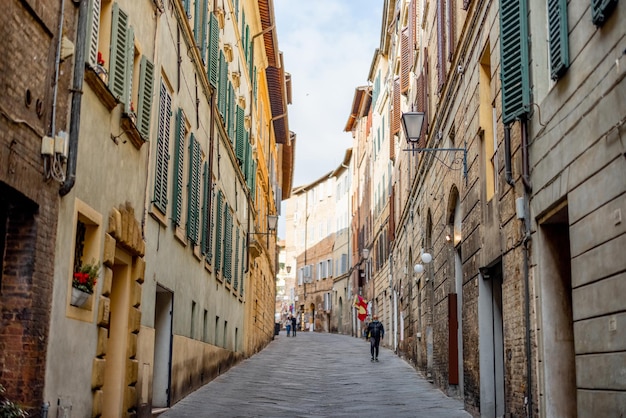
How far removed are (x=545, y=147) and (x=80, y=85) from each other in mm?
5003

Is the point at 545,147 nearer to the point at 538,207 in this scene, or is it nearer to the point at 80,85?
the point at 538,207

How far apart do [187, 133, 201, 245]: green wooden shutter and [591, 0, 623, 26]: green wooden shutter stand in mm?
9610

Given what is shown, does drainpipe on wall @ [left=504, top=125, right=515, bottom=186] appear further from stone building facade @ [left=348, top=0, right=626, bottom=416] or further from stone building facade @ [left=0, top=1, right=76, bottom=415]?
stone building facade @ [left=0, top=1, right=76, bottom=415]

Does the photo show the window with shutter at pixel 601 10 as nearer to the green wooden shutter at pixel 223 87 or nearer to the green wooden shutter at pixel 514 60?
the green wooden shutter at pixel 514 60

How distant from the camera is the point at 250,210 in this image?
30250 millimetres

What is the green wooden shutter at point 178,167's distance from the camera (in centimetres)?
1445

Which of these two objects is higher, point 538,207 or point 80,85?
point 80,85

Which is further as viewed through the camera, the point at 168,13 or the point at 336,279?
the point at 336,279

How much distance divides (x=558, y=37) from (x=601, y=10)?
154 cm

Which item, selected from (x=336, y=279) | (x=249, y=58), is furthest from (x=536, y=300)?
(x=336, y=279)

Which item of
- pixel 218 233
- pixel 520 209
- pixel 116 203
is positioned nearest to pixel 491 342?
pixel 520 209

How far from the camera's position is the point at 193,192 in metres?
16.4

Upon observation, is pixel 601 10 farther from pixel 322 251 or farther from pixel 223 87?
pixel 322 251

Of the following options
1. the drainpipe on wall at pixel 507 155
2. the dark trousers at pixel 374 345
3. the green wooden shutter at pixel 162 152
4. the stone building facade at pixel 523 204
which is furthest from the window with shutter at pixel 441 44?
the dark trousers at pixel 374 345
